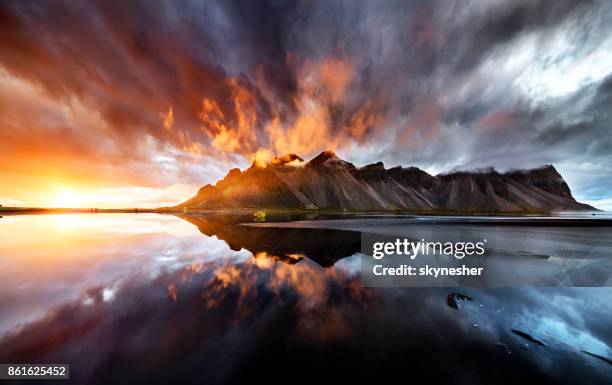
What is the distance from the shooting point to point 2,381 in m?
6.54

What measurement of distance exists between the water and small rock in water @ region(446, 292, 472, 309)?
0.72 ft

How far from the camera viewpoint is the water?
682 centimetres

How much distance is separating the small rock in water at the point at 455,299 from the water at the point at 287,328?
219 mm

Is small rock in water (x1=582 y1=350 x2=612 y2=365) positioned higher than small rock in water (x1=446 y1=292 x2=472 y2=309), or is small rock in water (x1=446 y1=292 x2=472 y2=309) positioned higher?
small rock in water (x1=446 y1=292 x2=472 y2=309)

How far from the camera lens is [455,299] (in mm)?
11914

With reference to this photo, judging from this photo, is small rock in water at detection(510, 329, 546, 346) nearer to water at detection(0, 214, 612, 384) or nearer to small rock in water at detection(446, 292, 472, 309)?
water at detection(0, 214, 612, 384)

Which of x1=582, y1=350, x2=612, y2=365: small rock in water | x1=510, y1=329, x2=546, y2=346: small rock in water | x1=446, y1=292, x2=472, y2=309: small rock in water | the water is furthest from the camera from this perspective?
x1=446, y1=292, x2=472, y2=309: small rock in water

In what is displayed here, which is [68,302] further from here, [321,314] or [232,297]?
[321,314]

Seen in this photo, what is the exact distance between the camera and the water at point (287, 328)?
22.4 ft

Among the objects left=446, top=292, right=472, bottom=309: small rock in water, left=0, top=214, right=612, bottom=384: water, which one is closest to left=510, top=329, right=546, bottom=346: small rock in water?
left=0, top=214, right=612, bottom=384: water

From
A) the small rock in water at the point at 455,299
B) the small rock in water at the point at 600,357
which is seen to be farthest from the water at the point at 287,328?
the small rock in water at the point at 455,299

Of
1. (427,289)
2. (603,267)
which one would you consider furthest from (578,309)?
(603,267)

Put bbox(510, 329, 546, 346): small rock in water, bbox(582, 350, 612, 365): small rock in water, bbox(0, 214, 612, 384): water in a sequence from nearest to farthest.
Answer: bbox(0, 214, 612, 384): water, bbox(582, 350, 612, 365): small rock in water, bbox(510, 329, 546, 346): small rock in water

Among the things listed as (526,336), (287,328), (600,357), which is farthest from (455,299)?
(287,328)
